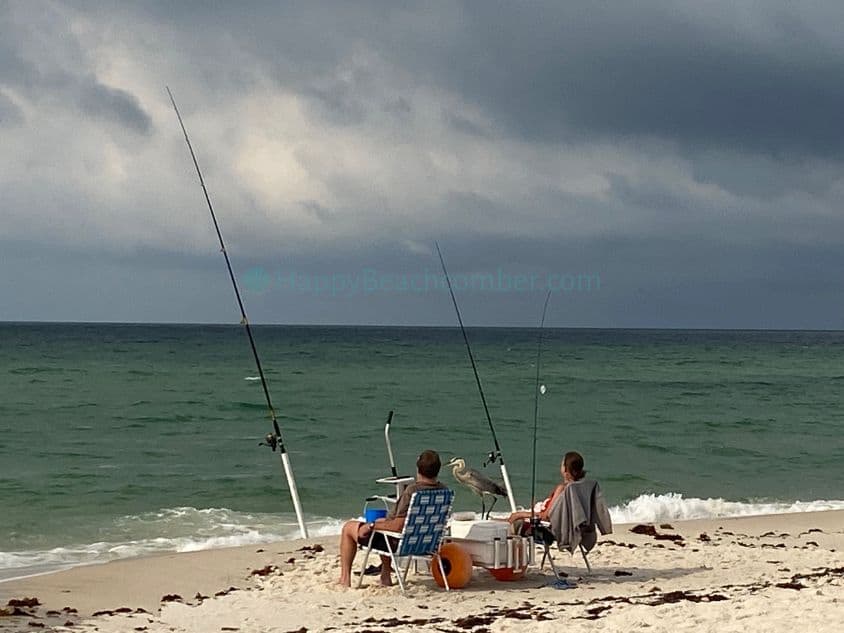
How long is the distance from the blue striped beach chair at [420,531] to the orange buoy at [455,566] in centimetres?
6

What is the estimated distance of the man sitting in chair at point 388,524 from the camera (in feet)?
25.8

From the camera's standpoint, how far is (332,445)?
22.6m

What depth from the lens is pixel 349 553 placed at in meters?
8.11

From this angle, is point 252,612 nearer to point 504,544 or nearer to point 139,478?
point 504,544

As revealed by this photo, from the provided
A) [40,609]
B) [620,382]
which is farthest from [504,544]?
[620,382]

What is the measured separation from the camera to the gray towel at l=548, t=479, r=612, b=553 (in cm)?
818

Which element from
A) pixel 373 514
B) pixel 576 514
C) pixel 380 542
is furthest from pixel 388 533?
pixel 576 514

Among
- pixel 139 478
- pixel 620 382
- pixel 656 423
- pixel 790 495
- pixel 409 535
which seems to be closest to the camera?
pixel 409 535

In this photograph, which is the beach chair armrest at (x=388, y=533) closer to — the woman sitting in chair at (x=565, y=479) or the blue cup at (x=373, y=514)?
the blue cup at (x=373, y=514)

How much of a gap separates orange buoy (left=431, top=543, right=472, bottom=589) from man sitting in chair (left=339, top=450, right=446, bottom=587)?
1.20 feet

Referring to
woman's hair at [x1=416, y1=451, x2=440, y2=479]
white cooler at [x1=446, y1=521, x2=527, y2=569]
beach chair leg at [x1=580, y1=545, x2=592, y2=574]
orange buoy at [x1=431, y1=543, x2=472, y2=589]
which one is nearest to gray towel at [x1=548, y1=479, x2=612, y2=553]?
beach chair leg at [x1=580, y1=545, x2=592, y2=574]

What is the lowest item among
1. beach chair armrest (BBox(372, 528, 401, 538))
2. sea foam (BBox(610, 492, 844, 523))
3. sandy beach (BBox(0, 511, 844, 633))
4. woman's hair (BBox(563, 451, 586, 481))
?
sea foam (BBox(610, 492, 844, 523))

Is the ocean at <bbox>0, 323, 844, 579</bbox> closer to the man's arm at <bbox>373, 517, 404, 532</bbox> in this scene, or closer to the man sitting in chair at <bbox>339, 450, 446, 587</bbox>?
the man sitting in chair at <bbox>339, 450, 446, 587</bbox>

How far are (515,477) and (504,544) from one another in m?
10.0
